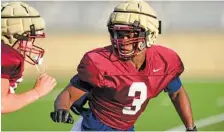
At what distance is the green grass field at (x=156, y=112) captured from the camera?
414cm

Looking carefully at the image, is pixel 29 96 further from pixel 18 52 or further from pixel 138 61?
pixel 138 61

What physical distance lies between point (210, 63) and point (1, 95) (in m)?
1.20

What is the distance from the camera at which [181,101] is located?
4.18 meters

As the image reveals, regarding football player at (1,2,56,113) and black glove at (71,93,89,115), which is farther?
black glove at (71,93,89,115)

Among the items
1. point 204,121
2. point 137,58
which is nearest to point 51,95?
point 137,58

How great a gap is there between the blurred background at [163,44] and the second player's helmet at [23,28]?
0.13 feet

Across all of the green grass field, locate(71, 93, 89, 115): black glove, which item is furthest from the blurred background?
locate(71, 93, 89, 115): black glove

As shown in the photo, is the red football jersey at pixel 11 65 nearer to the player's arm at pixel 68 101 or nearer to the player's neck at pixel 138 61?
the player's arm at pixel 68 101

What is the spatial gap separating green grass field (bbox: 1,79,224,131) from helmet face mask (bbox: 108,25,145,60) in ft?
1.04

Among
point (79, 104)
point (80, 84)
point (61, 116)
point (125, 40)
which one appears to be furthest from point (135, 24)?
point (61, 116)

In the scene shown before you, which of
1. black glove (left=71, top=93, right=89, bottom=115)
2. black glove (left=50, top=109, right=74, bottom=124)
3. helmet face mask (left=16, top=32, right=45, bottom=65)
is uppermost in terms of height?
helmet face mask (left=16, top=32, right=45, bottom=65)

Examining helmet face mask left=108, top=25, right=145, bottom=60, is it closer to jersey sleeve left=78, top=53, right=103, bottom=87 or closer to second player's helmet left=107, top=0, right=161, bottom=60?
second player's helmet left=107, top=0, right=161, bottom=60

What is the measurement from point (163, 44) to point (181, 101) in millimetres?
355

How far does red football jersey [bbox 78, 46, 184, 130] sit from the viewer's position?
162 inches
